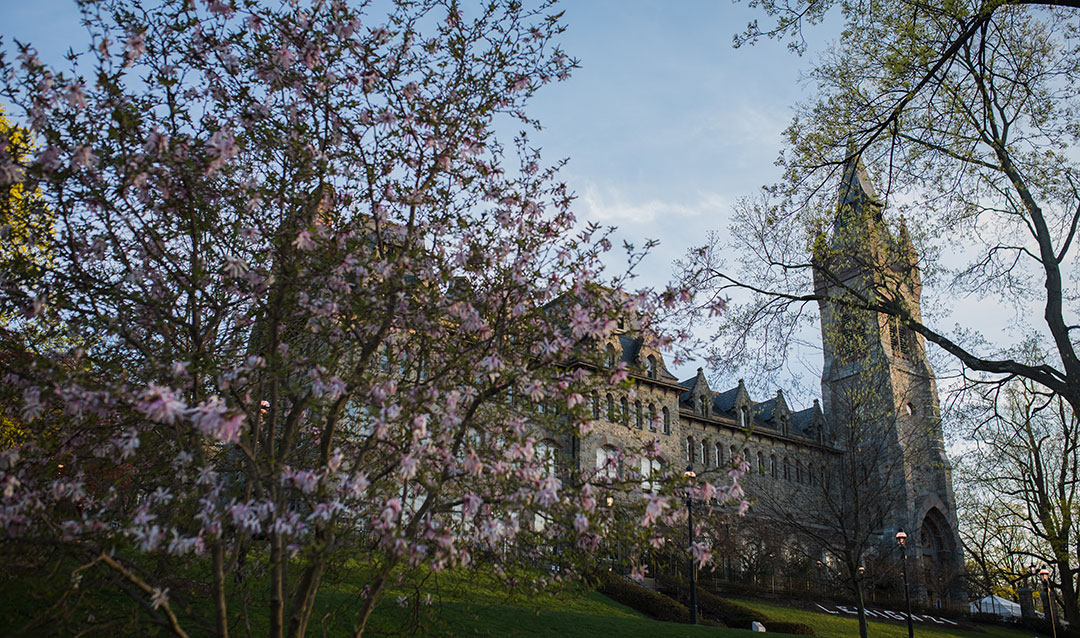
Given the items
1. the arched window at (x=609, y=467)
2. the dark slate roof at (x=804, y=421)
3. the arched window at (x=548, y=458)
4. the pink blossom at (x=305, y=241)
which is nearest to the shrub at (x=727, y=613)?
the arched window at (x=609, y=467)

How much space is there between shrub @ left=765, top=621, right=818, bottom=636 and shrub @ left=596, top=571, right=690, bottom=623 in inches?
110

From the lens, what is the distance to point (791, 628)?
22562mm

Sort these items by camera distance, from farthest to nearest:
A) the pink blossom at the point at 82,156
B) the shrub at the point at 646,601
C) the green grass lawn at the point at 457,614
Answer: the shrub at the point at 646,601 → the green grass lawn at the point at 457,614 → the pink blossom at the point at 82,156

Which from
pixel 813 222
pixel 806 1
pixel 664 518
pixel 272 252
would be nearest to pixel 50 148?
pixel 272 252

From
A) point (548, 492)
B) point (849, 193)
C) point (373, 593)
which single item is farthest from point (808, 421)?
point (548, 492)

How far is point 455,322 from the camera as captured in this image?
7.37m

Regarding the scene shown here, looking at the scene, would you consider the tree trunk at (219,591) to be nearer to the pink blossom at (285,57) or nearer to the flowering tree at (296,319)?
the flowering tree at (296,319)

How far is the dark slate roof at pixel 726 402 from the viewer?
49.1 m

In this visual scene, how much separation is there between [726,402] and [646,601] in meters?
28.3

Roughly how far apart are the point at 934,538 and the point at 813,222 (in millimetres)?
45686

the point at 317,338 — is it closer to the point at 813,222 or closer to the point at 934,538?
the point at 813,222

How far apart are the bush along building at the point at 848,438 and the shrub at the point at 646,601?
15.4 ft

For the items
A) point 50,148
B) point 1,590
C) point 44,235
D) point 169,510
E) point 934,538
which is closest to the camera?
point 1,590

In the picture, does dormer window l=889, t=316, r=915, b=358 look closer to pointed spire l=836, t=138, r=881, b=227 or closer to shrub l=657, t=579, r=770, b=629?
pointed spire l=836, t=138, r=881, b=227
